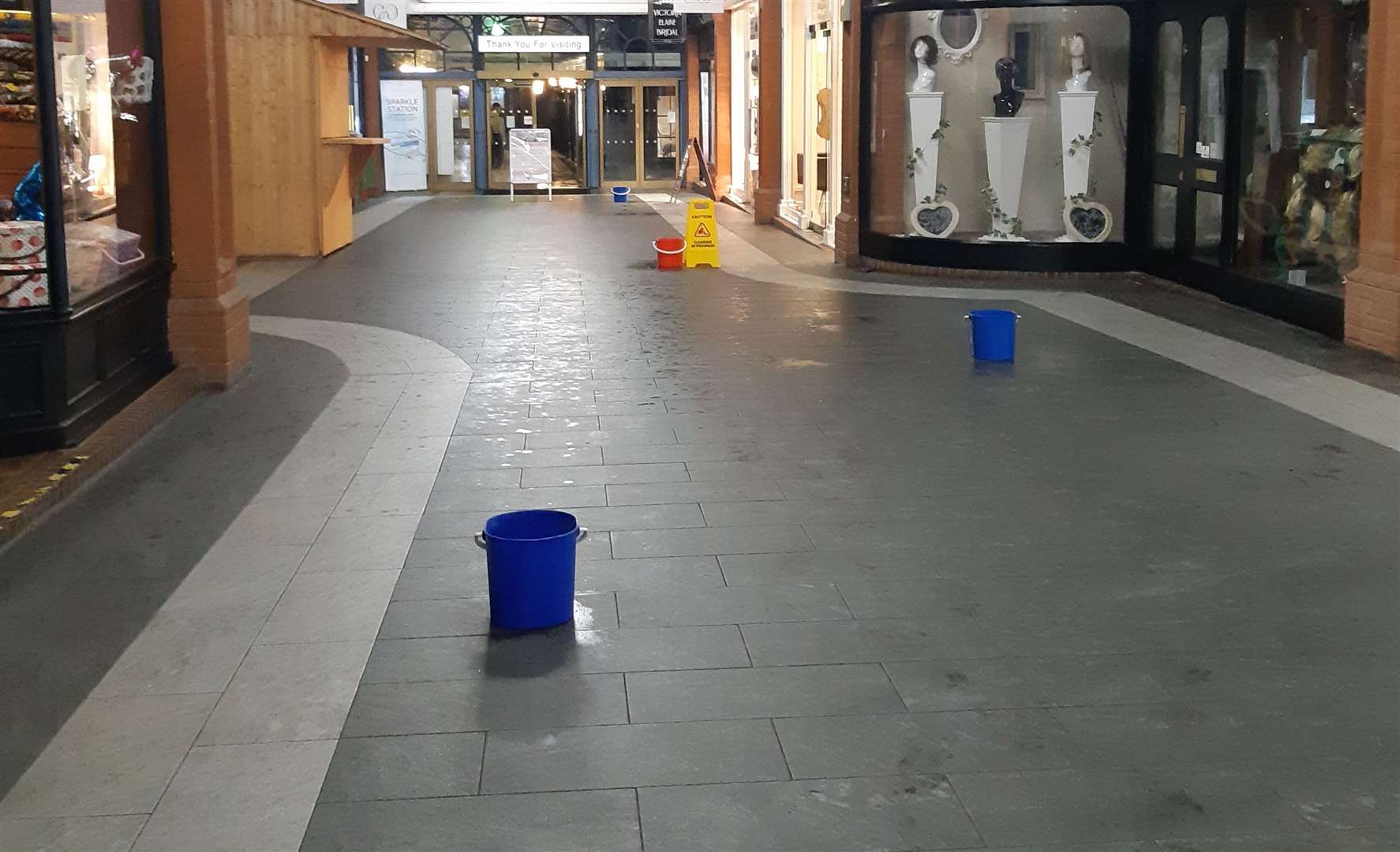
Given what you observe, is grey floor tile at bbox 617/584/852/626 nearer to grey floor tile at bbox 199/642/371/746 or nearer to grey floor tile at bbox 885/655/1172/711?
grey floor tile at bbox 885/655/1172/711

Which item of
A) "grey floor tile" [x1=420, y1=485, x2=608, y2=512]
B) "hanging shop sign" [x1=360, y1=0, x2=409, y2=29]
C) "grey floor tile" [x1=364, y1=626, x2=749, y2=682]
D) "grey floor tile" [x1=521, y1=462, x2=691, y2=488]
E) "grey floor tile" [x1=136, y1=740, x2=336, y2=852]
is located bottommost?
"grey floor tile" [x1=136, y1=740, x2=336, y2=852]

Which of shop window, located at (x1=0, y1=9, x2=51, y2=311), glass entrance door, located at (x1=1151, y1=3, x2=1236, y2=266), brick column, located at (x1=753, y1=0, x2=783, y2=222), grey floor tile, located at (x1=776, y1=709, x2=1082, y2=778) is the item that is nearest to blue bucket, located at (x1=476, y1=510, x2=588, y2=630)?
grey floor tile, located at (x1=776, y1=709, x2=1082, y2=778)

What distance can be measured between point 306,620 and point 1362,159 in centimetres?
819

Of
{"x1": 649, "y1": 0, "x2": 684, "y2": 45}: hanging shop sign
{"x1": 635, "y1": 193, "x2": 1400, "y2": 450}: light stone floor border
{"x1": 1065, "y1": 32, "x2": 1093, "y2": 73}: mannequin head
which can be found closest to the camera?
{"x1": 635, "y1": 193, "x2": 1400, "y2": 450}: light stone floor border

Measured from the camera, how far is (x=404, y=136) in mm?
31438

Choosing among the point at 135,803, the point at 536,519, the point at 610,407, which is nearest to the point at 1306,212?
the point at 610,407

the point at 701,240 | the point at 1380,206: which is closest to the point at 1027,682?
the point at 1380,206

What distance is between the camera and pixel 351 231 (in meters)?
19.4

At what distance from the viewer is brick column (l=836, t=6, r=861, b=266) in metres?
15.7

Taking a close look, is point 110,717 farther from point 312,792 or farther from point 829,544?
point 829,544

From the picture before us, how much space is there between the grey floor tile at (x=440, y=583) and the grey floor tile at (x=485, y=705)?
0.85 metres

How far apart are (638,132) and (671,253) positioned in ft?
57.0

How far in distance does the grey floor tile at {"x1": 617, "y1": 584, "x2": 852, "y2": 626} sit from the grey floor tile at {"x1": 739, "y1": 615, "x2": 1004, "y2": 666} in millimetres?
92

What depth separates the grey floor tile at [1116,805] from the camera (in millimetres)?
3596
